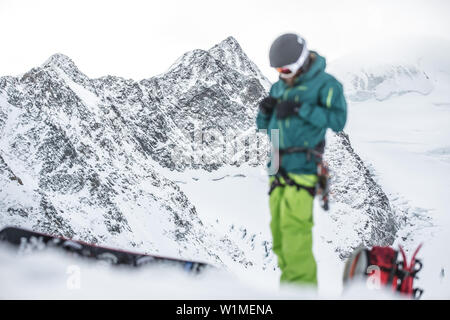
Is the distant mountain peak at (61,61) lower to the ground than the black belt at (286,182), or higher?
higher

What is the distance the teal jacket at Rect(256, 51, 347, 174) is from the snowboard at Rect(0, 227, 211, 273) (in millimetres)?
1795

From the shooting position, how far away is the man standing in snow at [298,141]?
4.34 meters

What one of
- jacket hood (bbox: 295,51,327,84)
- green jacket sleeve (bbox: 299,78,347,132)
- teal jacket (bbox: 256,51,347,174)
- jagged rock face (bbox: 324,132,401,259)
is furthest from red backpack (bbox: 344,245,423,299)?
jagged rock face (bbox: 324,132,401,259)

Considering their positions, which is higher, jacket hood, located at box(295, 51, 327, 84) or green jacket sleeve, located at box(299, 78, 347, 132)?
jacket hood, located at box(295, 51, 327, 84)

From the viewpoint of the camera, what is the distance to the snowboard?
5.16m

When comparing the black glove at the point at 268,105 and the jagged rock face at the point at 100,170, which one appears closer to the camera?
the black glove at the point at 268,105

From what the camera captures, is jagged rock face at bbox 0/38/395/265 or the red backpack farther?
jagged rock face at bbox 0/38/395/265

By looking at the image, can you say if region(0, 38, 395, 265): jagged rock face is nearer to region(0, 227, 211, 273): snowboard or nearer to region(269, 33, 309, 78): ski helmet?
region(0, 227, 211, 273): snowboard

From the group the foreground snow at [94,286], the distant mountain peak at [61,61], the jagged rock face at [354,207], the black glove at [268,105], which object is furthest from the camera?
the jagged rock face at [354,207]

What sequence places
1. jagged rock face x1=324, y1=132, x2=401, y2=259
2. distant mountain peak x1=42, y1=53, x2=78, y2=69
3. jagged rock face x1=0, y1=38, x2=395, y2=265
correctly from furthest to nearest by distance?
jagged rock face x1=324, y1=132, x2=401, y2=259
distant mountain peak x1=42, y1=53, x2=78, y2=69
jagged rock face x1=0, y1=38, x2=395, y2=265

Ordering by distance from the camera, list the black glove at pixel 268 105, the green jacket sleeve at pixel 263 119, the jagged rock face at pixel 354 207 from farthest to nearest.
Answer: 1. the jagged rock face at pixel 354 207
2. the green jacket sleeve at pixel 263 119
3. the black glove at pixel 268 105

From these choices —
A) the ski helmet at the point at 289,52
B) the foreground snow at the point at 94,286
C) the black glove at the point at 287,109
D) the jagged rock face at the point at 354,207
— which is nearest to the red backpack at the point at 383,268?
the foreground snow at the point at 94,286

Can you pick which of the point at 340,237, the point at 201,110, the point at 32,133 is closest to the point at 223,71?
the point at 201,110

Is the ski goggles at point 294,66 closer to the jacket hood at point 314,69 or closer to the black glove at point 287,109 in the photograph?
the jacket hood at point 314,69
